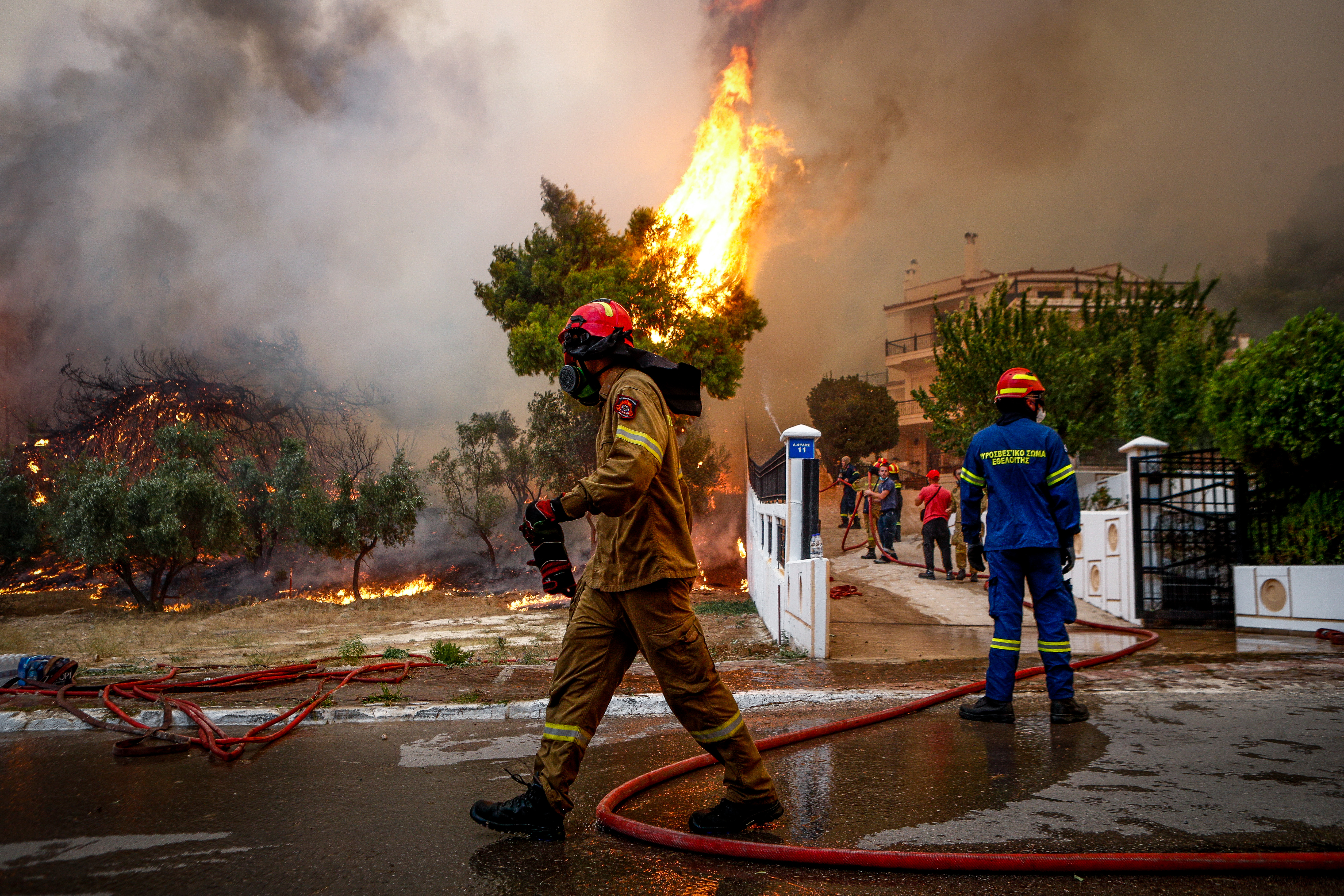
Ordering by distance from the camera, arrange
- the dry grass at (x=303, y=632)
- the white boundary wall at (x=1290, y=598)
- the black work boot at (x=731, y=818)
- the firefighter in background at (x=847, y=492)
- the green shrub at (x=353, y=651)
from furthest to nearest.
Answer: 1. the firefighter in background at (x=847, y=492)
2. the dry grass at (x=303, y=632)
3. the white boundary wall at (x=1290, y=598)
4. the green shrub at (x=353, y=651)
5. the black work boot at (x=731, y=818)

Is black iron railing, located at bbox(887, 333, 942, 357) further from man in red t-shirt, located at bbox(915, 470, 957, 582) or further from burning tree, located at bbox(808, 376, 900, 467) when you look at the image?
man in red t-shirt, located at bbox(915, 470, 957, 582)

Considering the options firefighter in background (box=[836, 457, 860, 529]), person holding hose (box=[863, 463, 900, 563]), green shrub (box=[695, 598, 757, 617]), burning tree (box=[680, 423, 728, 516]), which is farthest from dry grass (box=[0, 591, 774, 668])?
burning tree (box=[680, 423, 728, 516])

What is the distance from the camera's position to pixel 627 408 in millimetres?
2732

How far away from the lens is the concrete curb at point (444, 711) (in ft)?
15.2

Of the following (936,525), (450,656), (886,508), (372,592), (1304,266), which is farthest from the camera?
(1304,266)

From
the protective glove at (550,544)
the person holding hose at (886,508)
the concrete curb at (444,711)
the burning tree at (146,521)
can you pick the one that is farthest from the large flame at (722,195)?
the protective glove at (550,544)

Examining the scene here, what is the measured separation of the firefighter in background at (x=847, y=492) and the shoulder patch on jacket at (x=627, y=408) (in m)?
14.6

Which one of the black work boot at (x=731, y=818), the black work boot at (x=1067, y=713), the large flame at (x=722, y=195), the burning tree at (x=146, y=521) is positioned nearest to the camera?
the black work boot at (x=731, y=818)

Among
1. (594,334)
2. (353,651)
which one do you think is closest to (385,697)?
(353,651)

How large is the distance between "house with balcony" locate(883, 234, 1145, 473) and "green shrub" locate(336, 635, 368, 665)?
33.2 meters

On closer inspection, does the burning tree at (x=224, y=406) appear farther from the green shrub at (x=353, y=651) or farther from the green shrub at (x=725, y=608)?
the green shrub at (x=353, y=651)

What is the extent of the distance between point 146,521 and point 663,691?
68.3 ft

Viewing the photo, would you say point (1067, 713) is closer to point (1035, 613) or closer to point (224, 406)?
point (1035, 613)

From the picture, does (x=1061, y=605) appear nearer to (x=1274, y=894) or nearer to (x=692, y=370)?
(x=1274, y=894)
